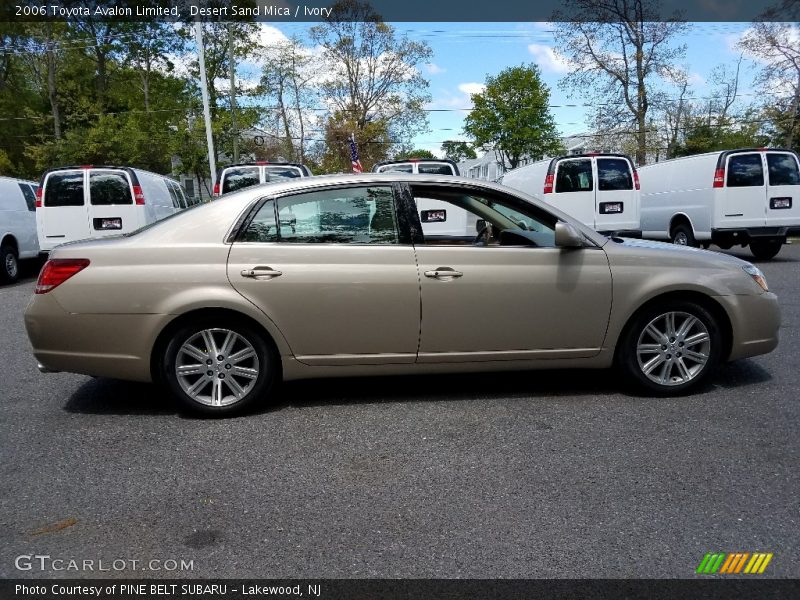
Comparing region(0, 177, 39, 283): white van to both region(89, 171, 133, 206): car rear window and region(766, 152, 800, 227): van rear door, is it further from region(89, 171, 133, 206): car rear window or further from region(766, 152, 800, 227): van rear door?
region(766, 152, 800, 227): van rear door

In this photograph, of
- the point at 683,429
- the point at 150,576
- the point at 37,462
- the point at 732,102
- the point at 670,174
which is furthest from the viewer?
the point at 732,102

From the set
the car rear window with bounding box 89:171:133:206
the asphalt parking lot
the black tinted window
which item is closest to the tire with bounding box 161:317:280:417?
the asphalt parking lot

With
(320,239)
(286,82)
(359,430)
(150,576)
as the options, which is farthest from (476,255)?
(286,82)

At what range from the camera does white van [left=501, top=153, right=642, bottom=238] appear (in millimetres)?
11953

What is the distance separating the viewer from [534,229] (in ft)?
15.0

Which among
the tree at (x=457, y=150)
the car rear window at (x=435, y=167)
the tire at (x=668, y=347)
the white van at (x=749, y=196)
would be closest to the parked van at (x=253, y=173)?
the car rear window at (x=435, y=167)

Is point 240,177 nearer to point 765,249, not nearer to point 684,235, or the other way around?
point 684,235

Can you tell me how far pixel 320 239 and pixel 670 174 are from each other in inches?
455

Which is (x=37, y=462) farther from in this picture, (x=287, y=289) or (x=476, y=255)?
(x=476, y=255)

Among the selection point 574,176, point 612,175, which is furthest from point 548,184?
point 612,175

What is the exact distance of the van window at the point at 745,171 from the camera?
11.6 metres

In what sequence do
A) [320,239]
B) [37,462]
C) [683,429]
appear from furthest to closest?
[320,239] → [683,429] → [37,462]

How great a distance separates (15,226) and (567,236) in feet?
39.7

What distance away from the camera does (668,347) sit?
14.5 ft
